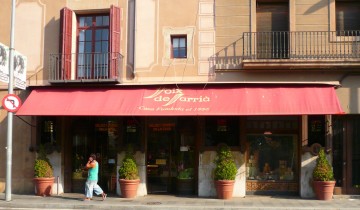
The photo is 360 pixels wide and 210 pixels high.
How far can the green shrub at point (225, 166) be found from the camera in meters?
14.8

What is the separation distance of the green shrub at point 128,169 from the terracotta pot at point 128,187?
0.14 metres

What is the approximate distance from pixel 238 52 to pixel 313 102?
3.14m

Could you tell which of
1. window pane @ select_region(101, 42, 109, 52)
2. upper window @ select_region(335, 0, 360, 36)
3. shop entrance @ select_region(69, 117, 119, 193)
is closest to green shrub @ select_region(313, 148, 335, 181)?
upper window @ select_region(335, 0, 360, 36)

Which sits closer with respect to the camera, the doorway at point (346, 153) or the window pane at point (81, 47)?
the doorway at point (346, 153)

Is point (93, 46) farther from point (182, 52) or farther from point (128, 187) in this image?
point (128, 187)

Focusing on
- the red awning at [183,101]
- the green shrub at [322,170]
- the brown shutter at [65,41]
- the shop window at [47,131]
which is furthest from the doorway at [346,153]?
the shop window at [47,131]

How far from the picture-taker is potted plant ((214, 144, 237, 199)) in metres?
14.8

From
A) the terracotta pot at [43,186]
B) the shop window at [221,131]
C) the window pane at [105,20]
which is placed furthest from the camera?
the window pane at [105,20]

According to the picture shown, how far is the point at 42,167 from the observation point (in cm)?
1560

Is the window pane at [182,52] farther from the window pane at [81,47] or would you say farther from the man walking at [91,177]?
the man walking at [91,177]

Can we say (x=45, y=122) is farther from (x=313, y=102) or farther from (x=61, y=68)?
(x=313, y=102)

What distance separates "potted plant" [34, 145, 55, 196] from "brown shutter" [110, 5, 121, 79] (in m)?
3.99

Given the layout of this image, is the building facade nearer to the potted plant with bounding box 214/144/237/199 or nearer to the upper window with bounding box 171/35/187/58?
the upper window with bounding box 171/35/187/58

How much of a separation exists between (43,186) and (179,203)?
494cm
